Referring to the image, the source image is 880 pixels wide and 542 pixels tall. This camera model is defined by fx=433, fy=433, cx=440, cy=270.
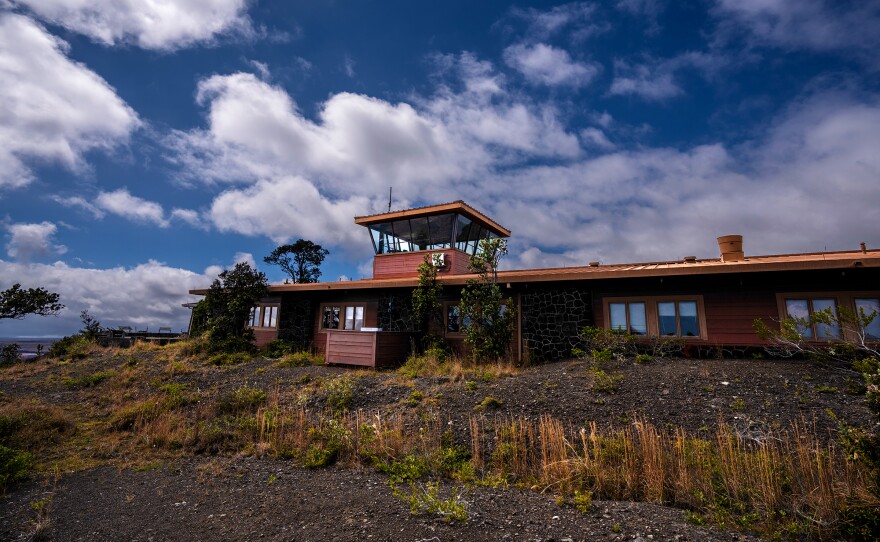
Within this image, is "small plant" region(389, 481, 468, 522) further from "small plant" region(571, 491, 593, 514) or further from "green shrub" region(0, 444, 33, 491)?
"green shrub" region(0, 444, 33, 491)

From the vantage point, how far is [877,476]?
412cm

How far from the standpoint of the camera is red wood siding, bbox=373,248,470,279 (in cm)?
1838

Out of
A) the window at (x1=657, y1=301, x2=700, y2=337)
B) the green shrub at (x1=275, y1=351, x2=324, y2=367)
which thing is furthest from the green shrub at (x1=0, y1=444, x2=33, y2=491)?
the window at (x1=657, y1=301, x2=700, y2=337)

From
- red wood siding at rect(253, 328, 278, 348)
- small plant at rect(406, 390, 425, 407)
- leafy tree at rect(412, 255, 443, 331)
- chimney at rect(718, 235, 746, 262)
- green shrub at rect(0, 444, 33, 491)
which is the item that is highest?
chimney at rect(718, 235, 746, 262)

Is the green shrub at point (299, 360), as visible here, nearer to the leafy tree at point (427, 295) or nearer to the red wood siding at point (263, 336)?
→ the red wood siding at point (263, 336)

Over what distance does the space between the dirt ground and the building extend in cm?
181

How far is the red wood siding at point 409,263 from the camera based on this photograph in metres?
18.4

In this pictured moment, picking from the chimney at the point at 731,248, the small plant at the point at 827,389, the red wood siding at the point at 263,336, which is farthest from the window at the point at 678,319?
the red wood siding at the point at 263,336

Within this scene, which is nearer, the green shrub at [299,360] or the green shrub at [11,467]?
the green shrub at [11,467]

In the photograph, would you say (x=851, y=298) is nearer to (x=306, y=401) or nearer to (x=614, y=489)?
(x=614, y=489)

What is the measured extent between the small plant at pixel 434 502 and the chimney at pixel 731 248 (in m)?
12.6

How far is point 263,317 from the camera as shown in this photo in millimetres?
→ 20703

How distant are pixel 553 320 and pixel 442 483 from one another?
8.67 meters

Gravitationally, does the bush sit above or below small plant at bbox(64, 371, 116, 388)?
above
